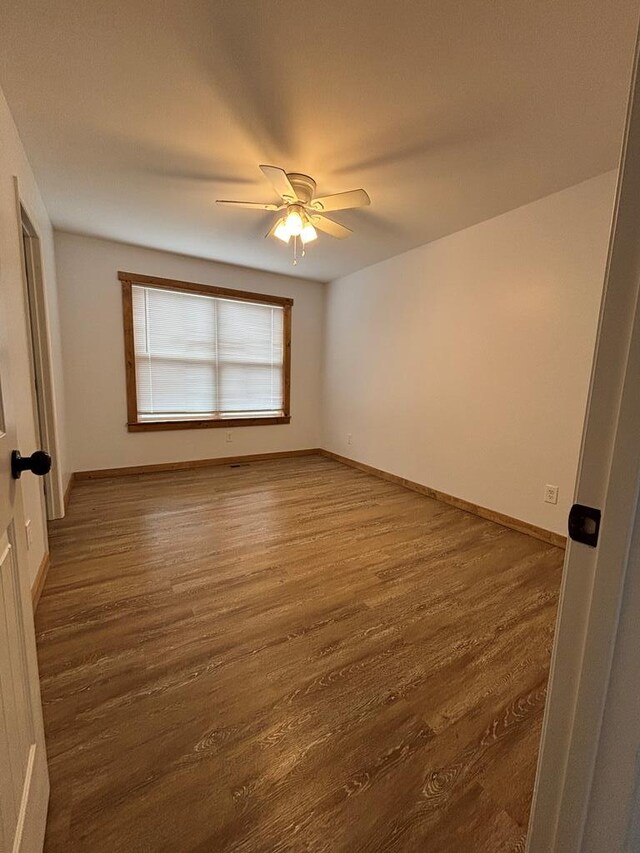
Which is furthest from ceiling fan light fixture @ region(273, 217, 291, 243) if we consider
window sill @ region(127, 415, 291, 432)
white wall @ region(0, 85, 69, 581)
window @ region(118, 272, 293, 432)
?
window sill @ region(127, 415, 291, 432)

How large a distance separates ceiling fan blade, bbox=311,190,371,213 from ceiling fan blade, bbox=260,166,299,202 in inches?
6.4

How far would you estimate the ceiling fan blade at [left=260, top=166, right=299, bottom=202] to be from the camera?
189 cm

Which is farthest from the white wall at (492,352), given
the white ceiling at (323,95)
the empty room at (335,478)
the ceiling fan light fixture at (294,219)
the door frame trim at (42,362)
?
the door frame trim at (42,362)

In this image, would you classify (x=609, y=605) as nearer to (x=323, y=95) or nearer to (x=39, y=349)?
(x=323, y=95)

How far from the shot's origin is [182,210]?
2.87m

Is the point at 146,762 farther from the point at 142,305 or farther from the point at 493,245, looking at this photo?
the point at 142,305

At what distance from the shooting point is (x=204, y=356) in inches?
171

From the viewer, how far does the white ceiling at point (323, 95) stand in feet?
4.37

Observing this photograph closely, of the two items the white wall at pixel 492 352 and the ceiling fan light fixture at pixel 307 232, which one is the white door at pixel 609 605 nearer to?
the ceiling fan light fixture at pixel 307 232

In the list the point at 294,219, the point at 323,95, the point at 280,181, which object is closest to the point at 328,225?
the point at 294,219

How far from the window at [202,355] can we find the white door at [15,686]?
3432 millimetres

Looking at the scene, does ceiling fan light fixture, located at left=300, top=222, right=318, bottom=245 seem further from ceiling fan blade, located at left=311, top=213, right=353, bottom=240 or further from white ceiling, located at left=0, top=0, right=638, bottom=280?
white ceiling, located at left=0, top=0, right=638, bottom=280

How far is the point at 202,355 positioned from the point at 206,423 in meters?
0.84

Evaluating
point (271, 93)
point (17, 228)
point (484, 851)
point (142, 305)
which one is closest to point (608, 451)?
point (484, 851)
